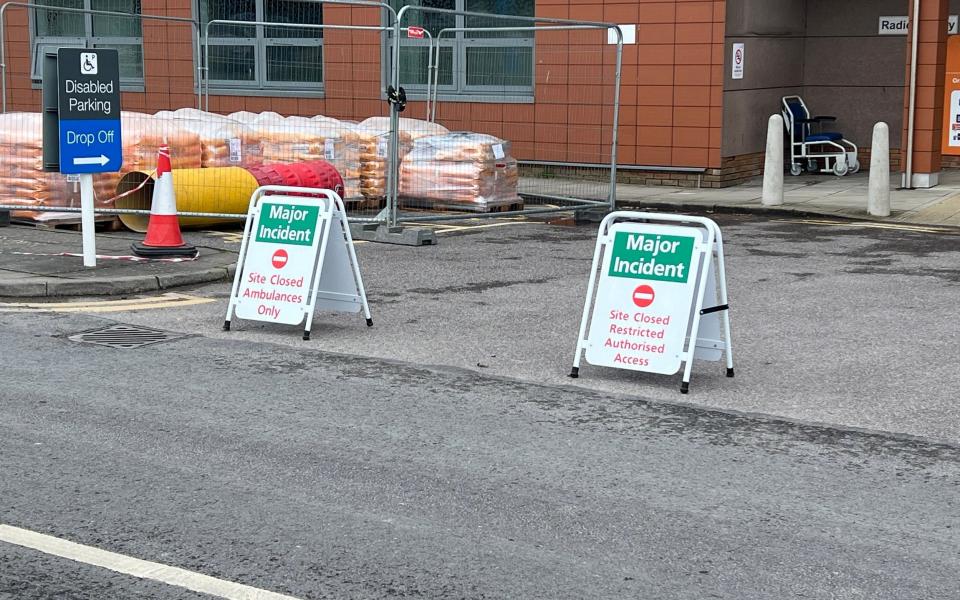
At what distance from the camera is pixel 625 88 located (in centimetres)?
2042

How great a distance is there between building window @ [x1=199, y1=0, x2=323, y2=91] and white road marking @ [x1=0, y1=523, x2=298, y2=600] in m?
18.2

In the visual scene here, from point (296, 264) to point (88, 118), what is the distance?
337 centimetres

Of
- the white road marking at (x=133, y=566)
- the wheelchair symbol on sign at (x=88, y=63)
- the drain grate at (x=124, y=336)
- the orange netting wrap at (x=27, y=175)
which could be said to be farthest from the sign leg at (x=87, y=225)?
the white road marking at (x=133, y=566)

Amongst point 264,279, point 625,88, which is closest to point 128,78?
point 625,88

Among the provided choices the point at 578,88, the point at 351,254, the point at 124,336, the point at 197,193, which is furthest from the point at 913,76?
the point at 124,336

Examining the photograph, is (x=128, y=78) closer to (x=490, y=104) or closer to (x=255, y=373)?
(x=490, y=104)

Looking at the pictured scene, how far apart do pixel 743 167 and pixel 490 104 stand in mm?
4034

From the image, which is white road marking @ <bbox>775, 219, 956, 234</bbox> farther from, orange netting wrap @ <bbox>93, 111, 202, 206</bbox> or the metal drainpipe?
orange netting wrap @ <bbox>93, 111, 202, 206</bbox>

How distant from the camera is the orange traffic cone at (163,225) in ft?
39.6

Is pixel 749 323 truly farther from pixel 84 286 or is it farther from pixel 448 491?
pixel 84 286

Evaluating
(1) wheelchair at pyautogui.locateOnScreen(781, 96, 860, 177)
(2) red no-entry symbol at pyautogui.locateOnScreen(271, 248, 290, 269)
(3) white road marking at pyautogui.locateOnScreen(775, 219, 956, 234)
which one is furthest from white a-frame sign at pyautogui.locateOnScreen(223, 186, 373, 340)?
(1) wheelchair at pyautogui.locateOnScreen(781, 96, 860, 177)

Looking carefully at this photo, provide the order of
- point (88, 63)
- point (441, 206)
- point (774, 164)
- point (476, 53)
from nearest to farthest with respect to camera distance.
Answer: point (88, 63) < point (441, 206) < point (774, 164) < point (476, 53)

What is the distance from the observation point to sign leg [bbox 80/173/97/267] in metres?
11.4

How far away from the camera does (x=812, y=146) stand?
22234mm
